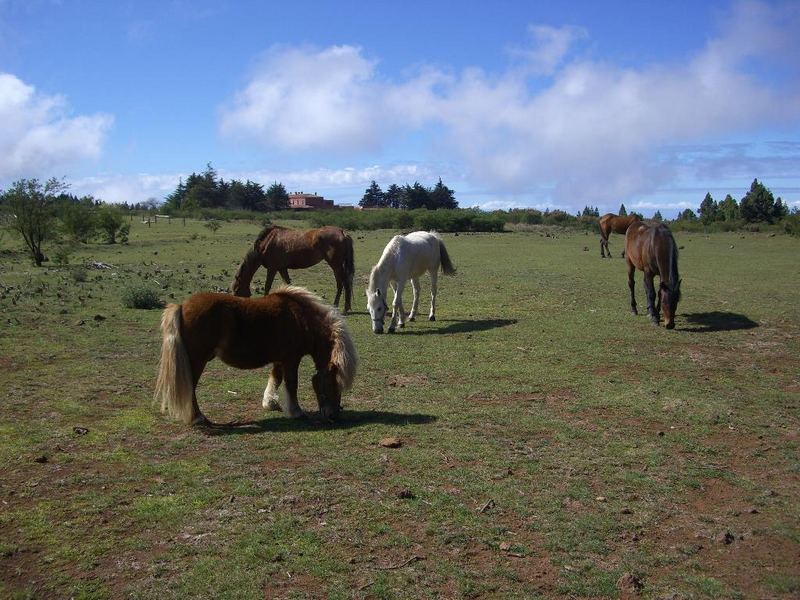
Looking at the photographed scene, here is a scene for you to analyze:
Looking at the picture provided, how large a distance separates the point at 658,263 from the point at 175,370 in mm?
9463

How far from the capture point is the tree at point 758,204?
58531mm

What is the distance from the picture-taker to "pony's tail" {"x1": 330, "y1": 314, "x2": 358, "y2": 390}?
22.7ft

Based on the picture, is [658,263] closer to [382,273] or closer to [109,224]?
[382,273]

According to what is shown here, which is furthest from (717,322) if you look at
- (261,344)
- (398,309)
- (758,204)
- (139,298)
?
(758,204)

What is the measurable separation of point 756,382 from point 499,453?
465 cm

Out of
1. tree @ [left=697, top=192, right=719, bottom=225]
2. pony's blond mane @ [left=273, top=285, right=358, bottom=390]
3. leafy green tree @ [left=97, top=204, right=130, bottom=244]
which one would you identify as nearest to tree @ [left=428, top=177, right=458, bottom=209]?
tree @ [left=697, top=192, right=719, bottom=225]

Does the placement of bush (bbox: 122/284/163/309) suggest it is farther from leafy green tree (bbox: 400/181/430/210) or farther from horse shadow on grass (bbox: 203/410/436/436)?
leafy green tree (bbox: 400/181/430/210)

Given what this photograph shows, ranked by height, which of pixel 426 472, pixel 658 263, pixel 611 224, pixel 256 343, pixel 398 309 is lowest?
pixel 426 472

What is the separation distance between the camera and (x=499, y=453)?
6.25 metres

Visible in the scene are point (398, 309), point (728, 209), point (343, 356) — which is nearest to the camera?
point (343, 356)

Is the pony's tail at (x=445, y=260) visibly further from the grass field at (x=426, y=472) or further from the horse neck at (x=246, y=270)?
the horse neck at (x=246, y=270)

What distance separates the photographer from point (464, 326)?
42.8 ft

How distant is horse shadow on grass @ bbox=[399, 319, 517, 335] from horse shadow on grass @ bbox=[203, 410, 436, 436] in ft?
16.7

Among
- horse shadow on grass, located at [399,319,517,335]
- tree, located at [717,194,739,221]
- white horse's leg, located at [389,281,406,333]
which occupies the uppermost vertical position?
tree, located at [717,194,739,221]
